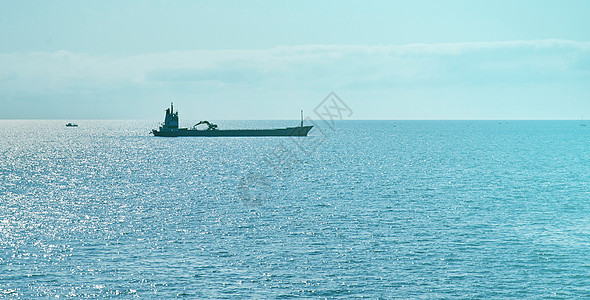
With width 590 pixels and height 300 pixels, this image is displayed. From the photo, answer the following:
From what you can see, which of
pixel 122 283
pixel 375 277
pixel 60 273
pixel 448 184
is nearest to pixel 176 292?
pixel 122 283

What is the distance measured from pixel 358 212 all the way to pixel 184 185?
3913 cm

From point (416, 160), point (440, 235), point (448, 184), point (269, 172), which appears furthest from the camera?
point (416, 160)

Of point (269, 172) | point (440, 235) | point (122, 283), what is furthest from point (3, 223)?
point (269, 172)

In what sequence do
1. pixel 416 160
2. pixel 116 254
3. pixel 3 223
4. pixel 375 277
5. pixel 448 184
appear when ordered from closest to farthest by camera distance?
pixel 375 277
pixel 116 254
pixel 3 223
pixel 448 184
pixel 416 160

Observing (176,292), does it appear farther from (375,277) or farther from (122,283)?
(375,277)

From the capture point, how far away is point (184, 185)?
319ft

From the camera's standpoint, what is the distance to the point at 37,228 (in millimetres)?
58188

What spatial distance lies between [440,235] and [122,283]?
29.4m

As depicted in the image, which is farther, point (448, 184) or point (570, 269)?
point (448, 184)

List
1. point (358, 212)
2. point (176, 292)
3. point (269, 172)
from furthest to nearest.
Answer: point (269, 172) → point (358, 212) → point (176, 292)

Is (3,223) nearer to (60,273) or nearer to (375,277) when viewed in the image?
(60,273)

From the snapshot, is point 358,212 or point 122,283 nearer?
point 122,283

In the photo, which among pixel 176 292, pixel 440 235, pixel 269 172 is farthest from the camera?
pixel 269 172

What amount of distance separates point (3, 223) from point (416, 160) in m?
110
